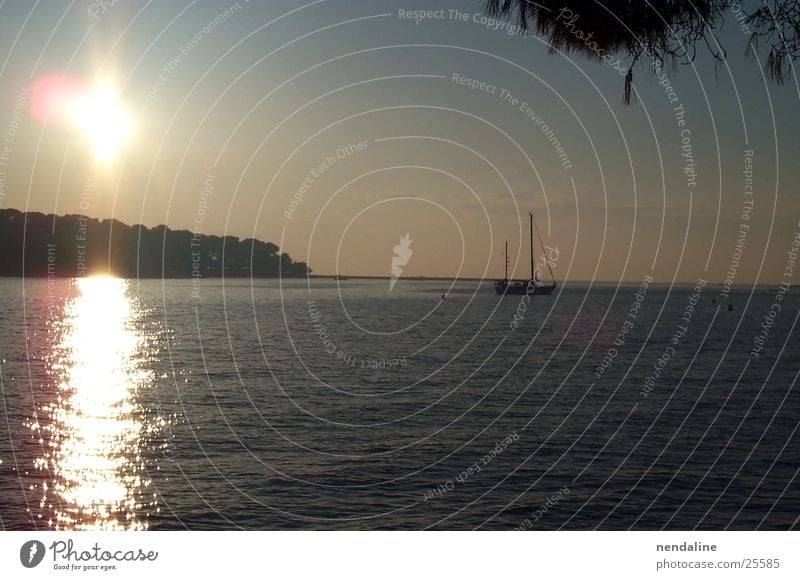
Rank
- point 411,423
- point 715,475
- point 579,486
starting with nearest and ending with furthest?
point 579,486
point 715,475
point 411,423

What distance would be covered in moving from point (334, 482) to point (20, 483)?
9574 mm

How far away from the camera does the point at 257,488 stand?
27.3m

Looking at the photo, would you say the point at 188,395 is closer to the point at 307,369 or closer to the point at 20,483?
the point at 307,369

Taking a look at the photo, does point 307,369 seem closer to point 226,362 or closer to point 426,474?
point 226,362

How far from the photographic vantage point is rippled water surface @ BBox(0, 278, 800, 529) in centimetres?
2556

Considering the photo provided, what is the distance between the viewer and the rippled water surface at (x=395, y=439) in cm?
2556

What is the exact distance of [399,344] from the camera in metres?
89.7

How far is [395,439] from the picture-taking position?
120 ft

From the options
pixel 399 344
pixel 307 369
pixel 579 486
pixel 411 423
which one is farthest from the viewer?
pixel 399 344

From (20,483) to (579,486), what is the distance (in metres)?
17.4

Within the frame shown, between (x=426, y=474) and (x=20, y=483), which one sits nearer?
(x=20, y=483)
